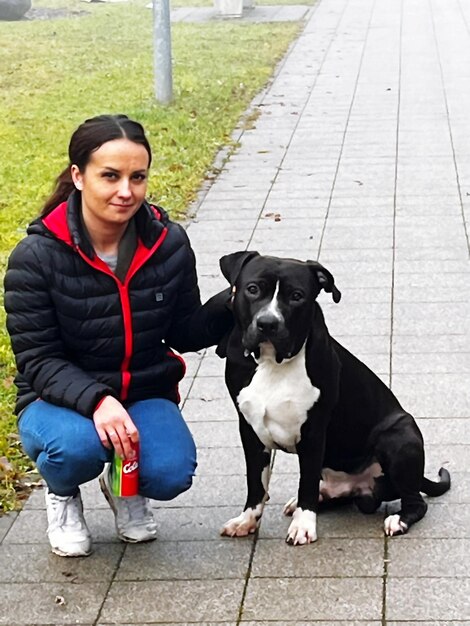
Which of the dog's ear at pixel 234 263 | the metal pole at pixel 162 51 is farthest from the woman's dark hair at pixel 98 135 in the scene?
the metal pole at pixel 162 51

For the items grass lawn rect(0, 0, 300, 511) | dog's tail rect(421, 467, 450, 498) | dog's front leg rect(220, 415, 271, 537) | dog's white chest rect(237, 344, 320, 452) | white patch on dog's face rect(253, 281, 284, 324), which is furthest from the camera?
grass lawn rect(0, 0, 300, 511)

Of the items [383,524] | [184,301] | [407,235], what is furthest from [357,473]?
[407,235]

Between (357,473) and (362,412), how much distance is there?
259 mm

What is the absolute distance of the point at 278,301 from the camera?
4020 mm

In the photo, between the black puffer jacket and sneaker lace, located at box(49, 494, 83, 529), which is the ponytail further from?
sneaker lace, located at box(49, 494, 83, 529)

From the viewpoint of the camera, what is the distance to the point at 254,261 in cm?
414

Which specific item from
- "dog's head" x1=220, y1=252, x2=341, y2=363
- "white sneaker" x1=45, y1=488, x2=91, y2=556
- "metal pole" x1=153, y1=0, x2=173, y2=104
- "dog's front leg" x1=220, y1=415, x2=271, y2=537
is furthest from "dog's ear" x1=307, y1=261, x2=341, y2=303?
"metal pole" x1=153, y1=0, x2=173, y2=104

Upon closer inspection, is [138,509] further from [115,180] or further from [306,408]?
[115,180]

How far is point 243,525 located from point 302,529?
0.24 metres

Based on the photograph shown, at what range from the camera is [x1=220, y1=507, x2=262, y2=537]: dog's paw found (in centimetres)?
451

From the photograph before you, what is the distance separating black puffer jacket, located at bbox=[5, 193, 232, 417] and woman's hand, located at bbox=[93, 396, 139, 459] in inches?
2.3

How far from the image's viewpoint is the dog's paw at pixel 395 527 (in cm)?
446

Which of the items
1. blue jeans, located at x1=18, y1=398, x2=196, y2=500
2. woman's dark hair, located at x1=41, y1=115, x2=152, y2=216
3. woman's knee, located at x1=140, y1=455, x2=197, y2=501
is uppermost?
woman's dark hair, located at x1=41, y1=115, x2=152, y2=216

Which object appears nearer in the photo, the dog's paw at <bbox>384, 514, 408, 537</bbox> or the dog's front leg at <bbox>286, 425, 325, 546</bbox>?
the dog's front leg at <bbox>286, 425, 325, 546</bbox>
